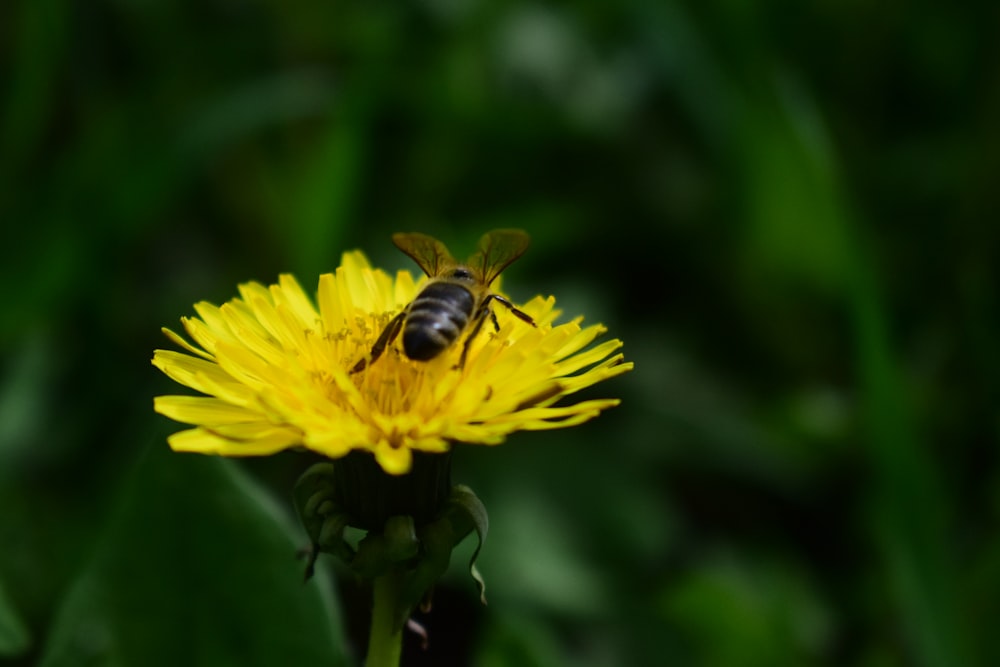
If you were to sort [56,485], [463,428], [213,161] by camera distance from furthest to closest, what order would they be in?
1. [213,161]
2. [56,485]
3. [463,428]

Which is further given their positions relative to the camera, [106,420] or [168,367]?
[106,420]


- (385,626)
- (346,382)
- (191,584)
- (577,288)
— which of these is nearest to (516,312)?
(346,382)

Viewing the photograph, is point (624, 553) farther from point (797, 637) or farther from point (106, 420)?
point (106, 420)

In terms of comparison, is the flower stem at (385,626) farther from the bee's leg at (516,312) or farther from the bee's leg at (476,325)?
the bee's leg at (516,312)

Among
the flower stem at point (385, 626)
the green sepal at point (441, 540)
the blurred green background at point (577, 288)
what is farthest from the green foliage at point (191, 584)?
the green sepal at point (441, 540)

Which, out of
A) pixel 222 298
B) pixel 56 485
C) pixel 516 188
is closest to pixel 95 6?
pixel 222 298

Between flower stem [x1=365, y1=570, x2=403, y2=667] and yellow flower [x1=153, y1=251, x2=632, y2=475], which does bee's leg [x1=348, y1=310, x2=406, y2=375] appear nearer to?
yellow flower [x1=153, y1=251, x2=632, y2=475]

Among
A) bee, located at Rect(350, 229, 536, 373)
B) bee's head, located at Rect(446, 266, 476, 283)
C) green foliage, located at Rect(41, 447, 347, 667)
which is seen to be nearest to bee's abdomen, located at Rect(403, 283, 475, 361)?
bee, located at Rect(350, 229, 536, 373)
